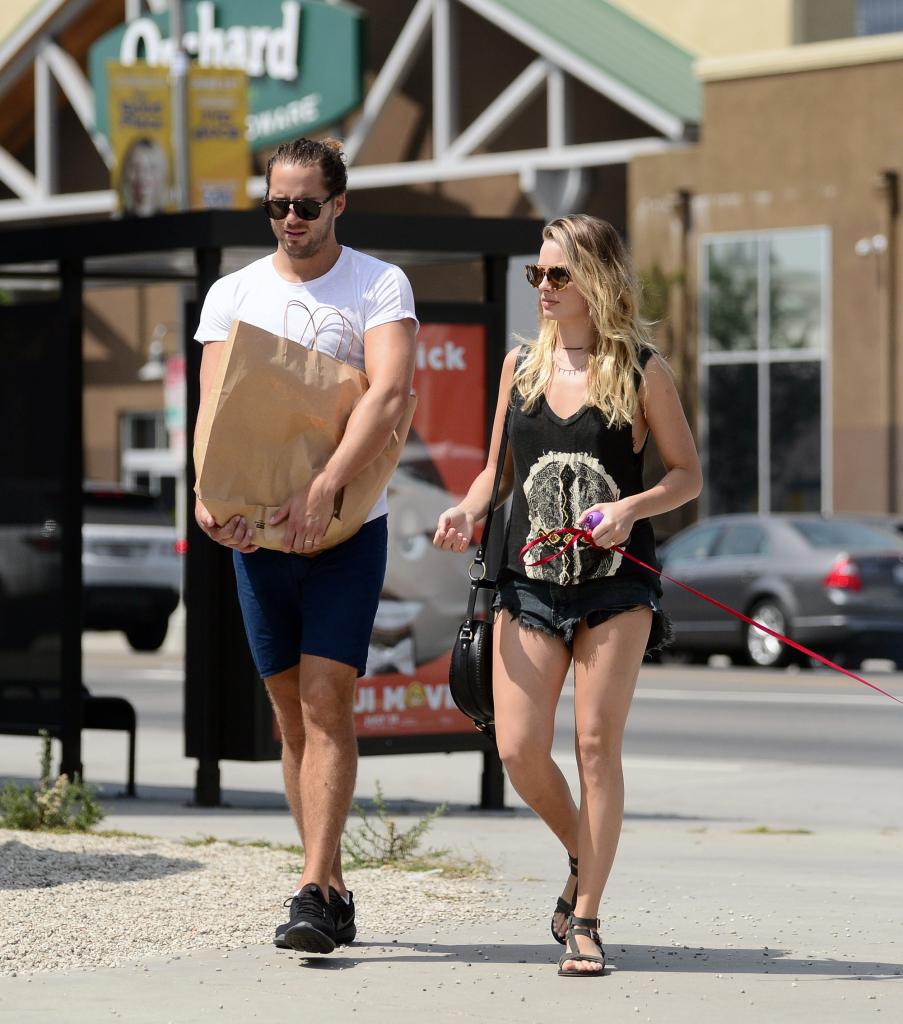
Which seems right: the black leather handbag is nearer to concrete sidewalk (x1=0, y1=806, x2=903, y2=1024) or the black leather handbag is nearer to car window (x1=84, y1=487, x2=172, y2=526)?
concrete sidewalk (x1=0, y1=806, x2=903, y2=1024)

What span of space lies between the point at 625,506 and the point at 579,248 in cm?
68

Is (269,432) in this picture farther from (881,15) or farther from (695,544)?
(881,15)

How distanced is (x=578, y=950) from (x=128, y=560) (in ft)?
58.1

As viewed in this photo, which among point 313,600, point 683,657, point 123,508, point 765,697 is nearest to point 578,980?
point 313,600

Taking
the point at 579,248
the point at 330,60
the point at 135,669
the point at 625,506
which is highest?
the point at 330,60

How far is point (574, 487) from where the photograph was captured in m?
5.60

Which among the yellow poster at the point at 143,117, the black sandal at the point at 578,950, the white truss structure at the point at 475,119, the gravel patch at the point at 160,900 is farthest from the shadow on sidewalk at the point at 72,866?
the white truss structure at the point at 475,119

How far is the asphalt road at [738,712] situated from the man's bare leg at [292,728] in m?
7.21

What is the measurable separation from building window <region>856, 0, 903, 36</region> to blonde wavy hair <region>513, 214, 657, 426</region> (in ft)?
308

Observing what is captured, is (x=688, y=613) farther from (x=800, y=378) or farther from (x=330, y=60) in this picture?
(x=330, y=60)

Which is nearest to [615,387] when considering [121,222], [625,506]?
[625,506]

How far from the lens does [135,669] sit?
20547mm

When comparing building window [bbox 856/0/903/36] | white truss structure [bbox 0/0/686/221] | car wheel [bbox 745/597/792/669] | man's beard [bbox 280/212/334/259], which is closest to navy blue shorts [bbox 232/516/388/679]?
man's beard [bbox 280/212/334/259]

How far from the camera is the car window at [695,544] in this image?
71.6 feet
